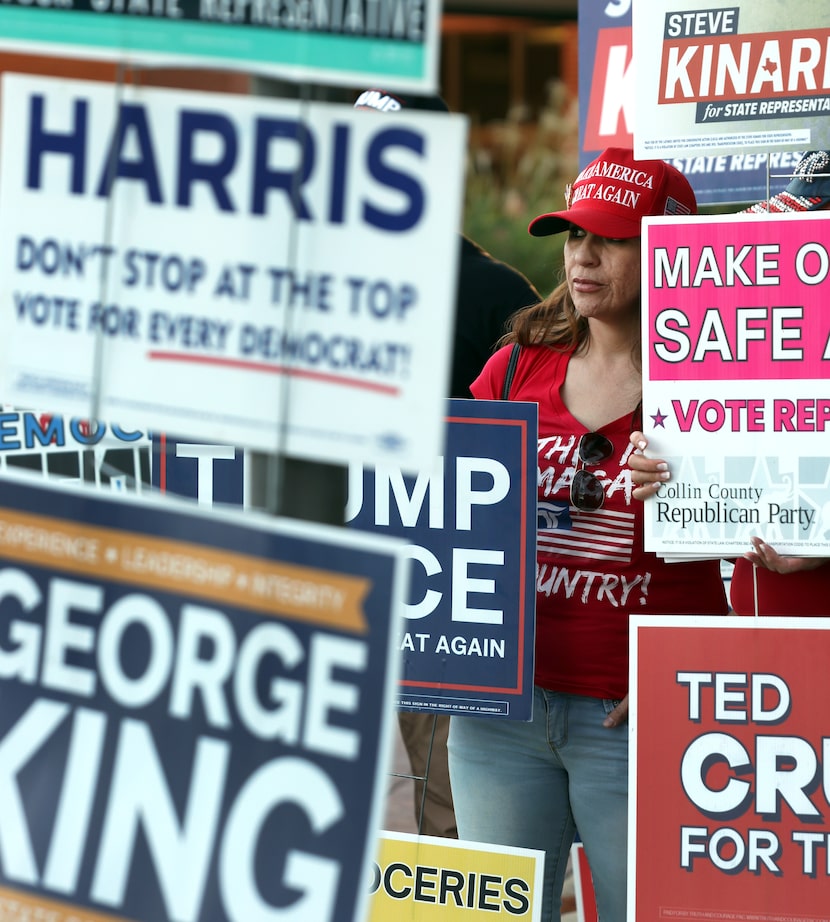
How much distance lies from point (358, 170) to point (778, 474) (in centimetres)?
119

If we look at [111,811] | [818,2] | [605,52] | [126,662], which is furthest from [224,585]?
[605,52]

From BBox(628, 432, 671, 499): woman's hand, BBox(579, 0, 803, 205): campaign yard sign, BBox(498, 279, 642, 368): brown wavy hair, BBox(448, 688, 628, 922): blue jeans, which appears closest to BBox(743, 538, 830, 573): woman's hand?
BBox(628, 432, 671, 499): woman's hand

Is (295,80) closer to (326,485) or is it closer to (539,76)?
(326,485)

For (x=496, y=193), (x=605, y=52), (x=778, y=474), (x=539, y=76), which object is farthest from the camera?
(x=539, y=76)

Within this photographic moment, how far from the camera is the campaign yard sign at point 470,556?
8.85ft

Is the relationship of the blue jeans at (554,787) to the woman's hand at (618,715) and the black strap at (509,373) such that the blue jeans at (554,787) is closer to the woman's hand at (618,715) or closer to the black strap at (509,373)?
the woman's hand at (618,715)

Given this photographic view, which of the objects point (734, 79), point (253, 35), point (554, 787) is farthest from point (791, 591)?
point (253, 35)

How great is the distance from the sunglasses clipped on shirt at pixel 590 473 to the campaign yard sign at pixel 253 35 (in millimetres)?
1219

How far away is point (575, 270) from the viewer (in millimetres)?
2811

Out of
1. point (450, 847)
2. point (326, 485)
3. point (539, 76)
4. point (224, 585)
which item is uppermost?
point (539, 76)

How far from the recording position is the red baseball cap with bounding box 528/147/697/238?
2.77m

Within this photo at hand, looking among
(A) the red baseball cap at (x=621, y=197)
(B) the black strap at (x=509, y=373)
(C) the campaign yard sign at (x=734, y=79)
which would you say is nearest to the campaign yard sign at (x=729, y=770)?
(B) the black strap at (x=509, y=373)

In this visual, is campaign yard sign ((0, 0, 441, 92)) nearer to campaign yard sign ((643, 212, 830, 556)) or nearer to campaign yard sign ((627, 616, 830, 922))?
campaign yard sign ((643, 212, 830, 556))

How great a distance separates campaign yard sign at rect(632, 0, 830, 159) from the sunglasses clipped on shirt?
1.86ft
